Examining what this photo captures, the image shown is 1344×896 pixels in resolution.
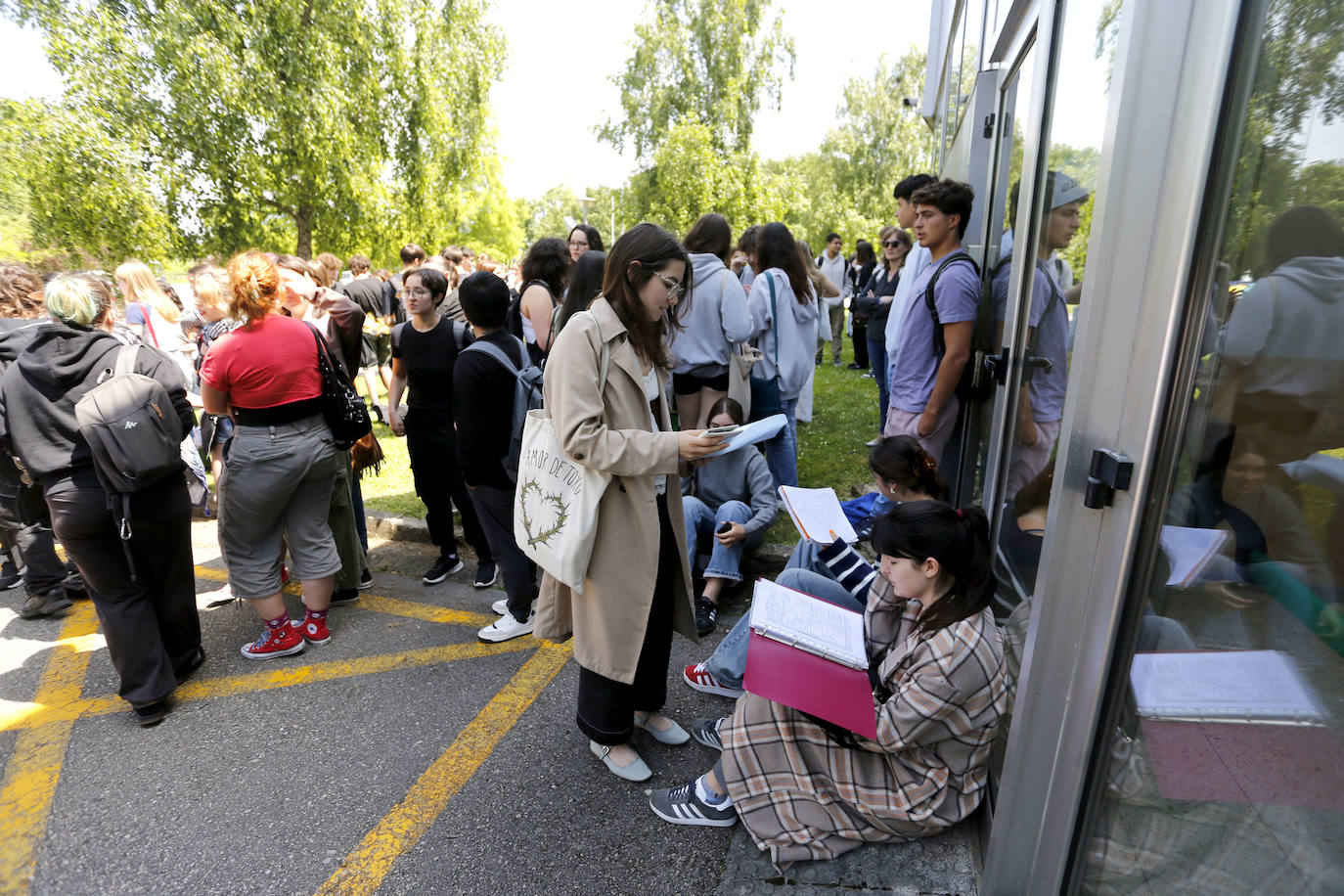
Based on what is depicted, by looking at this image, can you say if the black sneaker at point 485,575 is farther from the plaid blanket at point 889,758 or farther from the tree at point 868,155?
the tree at point 868,155

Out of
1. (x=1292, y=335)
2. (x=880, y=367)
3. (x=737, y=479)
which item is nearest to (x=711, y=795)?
(x=737, y=479)

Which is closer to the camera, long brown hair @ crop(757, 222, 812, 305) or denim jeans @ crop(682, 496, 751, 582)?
denim jeans @ crop(682, 496, 751, 582)

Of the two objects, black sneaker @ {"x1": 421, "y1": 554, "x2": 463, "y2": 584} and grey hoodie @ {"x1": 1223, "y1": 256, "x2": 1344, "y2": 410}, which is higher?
grey hoodie @ {"x1": 1223, "y1": 256, "x2": 1344, "y2": 410}

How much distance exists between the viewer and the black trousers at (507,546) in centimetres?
341

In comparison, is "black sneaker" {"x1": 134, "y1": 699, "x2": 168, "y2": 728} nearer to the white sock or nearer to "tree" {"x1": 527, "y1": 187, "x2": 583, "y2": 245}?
the white sock

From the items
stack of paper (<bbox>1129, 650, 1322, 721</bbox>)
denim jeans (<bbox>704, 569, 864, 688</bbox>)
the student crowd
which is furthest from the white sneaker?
stack of paper (<bbox>1129, 650, 1322, 721</bbox>)

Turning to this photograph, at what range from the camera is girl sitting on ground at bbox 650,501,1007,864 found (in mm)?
1915

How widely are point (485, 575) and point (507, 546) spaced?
0.83 metres

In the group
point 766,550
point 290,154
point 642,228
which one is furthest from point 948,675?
point 290,154

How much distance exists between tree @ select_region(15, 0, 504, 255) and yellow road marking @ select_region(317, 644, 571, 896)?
13.6 metres

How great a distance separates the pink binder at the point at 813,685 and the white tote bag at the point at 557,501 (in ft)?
2.05

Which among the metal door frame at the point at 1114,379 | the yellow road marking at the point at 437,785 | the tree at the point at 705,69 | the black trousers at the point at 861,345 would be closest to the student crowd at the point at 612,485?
the metal door frame at the point at 1114,379

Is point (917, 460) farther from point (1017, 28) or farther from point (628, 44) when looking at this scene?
point (628, 44)

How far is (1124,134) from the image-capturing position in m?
1.36
